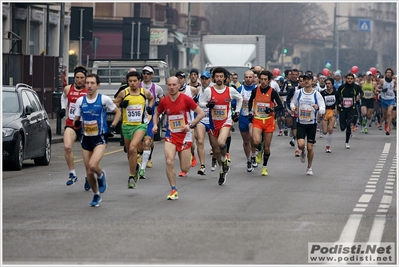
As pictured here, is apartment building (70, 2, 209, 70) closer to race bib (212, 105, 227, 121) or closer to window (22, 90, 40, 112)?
window (22, 90, 40, 112)

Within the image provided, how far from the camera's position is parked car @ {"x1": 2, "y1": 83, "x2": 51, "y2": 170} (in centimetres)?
1830

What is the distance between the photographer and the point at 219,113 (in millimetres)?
17234

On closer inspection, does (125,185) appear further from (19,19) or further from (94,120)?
(19,19)

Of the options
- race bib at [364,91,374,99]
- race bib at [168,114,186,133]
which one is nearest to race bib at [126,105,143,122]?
race bib at [168,114,186,133]

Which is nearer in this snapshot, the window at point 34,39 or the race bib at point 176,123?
the race bib at point 176,123

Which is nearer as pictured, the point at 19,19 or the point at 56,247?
the point at 56,247

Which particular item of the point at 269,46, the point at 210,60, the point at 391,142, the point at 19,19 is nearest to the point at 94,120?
the point at 391,142

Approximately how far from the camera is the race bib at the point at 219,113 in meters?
17.2

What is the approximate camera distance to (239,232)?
1097cm

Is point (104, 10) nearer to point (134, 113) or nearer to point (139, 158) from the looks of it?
point (139, 158)

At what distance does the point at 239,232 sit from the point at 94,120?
3.75m

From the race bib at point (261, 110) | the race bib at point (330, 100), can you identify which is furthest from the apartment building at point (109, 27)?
the race bib at point (261, 110)

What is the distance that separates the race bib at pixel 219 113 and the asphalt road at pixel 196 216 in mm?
→ 946

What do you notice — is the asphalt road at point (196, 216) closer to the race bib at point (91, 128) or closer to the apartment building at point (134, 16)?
the race bib at point (91, 128)
